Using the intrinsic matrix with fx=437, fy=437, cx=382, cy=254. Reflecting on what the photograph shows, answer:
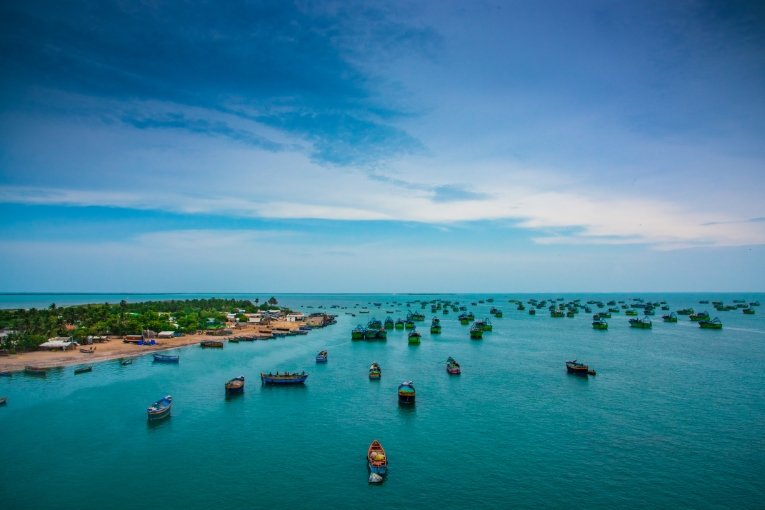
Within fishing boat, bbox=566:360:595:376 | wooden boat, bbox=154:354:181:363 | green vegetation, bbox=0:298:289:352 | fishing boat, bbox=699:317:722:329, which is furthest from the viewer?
fishing boat, bbox=699:317:722:329

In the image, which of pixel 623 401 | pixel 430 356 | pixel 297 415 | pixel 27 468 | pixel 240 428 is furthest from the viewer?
pixel 430 356

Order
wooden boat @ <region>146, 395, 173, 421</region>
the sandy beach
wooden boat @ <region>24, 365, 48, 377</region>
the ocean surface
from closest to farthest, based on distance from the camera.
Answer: the ocean surface → wooden boat @ <region>146, 395, 173, 421</region> → wooden boat @ <region>24, 365, 48, 377</region> → the sandy beach

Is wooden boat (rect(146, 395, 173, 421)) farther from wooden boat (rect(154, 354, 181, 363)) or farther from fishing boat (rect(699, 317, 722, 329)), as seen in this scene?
fishing boat (rect(699, 317, 722, 329))

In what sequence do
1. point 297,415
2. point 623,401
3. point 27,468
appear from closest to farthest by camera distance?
1. point 27,468
2. point 297,415
3. point 623,401

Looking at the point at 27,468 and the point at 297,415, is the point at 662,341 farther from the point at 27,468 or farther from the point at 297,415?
the point at 27,468

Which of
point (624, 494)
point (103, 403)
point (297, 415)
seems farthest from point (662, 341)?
point (103, 403)

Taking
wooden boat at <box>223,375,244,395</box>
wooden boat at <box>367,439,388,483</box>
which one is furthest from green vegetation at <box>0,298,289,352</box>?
wooden boat at <box>367,439,388,483</box>

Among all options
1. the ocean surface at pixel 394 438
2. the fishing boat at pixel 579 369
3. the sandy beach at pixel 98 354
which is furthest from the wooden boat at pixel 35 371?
the fishing boat at pixel 579 369
